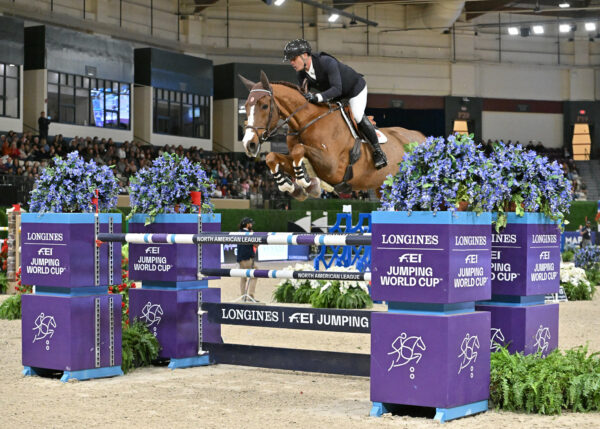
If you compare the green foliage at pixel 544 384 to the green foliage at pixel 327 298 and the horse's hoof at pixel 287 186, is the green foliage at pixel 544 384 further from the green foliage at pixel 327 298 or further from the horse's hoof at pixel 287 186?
the green foliage at pixel 327 298

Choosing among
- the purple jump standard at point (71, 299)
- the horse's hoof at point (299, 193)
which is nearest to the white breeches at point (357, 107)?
the horse's hoof at point (299, 193)

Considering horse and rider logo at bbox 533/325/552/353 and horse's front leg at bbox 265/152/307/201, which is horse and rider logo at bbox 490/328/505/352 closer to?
horse and rider logo at bbox 533/325/552/353

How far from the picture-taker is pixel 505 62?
153 feet

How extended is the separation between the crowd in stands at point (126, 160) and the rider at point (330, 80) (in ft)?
45.7

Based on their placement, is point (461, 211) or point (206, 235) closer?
point (461, 211)

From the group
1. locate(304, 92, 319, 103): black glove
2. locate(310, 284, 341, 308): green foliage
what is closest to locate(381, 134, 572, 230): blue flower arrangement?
locate(304, 92, 319, 103): black glove

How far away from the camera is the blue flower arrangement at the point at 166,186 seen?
850 cm

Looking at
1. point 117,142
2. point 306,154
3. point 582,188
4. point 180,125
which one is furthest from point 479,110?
point 306,154

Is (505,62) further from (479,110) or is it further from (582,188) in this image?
(582,188)

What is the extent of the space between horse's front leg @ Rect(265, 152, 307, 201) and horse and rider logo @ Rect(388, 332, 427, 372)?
2.27m

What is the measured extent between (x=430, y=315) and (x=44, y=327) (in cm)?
366

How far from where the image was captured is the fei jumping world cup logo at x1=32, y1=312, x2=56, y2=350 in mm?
7746

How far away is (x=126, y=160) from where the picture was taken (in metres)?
32.1

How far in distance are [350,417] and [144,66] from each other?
33755 mm
